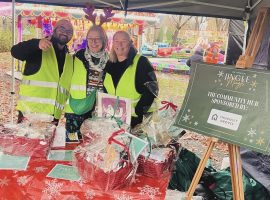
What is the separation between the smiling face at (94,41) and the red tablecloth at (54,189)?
1079 mm

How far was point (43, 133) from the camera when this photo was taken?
1.68 meters

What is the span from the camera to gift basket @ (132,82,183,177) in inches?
61.7

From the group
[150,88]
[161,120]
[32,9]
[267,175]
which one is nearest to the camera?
[161,120]

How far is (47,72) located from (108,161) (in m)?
1.25

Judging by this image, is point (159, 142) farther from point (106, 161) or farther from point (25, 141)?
point (25, 141)

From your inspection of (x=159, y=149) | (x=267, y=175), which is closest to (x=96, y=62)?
(x=159, y=149)

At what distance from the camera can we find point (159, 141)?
167 cm

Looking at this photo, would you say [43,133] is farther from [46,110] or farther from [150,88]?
[150,88]

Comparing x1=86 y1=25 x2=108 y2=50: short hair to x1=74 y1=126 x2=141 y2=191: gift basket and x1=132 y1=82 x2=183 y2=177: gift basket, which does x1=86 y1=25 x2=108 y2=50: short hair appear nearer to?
x1=132 y1=82 x2=183 y2=177: gift basket

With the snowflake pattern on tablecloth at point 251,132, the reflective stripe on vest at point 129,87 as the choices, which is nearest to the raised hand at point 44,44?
the reflective stripe on vest at point 129,87

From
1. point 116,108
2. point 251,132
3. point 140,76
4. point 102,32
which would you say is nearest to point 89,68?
point 102,32

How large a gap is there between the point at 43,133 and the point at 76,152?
319 mm

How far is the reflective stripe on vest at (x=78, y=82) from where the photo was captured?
2359 mm

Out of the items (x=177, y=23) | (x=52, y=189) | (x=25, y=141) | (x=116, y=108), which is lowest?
(x=52, y=189)
